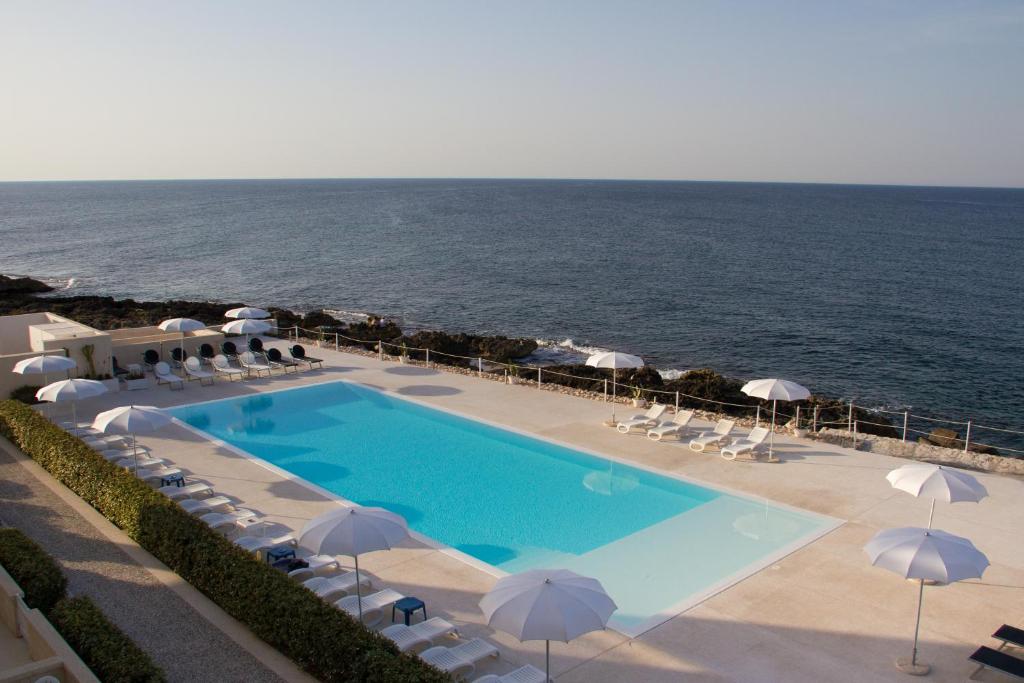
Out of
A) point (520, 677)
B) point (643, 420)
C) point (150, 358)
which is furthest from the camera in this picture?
point (150, 358)

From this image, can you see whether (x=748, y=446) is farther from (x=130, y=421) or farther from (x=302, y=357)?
(x=302, y=357)

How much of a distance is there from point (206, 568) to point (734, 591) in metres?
6.91

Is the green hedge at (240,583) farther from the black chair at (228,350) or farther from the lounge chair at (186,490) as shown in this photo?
the black chair at (228,350)

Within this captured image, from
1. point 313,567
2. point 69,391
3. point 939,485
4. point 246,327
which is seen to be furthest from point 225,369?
point 939,485

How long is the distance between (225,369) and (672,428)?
42.1 feet

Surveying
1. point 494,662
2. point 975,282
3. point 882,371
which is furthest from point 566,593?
point 975,282

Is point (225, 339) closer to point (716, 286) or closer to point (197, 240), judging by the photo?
point (716, 286)

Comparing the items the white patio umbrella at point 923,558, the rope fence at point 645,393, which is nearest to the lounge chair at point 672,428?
the rope fence at point 645,393

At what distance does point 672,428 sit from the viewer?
1700 cm

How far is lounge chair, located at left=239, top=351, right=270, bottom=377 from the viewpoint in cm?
2231

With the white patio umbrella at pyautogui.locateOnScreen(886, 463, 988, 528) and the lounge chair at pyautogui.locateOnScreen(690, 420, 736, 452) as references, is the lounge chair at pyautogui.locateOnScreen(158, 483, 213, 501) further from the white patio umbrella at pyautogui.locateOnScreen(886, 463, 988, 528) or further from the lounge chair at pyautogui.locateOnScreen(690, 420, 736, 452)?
the white patio umbrella at pyautogui.locateOnScreen(886, 463, 988, 528)

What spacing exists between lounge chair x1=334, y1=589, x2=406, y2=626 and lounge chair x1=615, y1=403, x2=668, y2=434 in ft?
29.1

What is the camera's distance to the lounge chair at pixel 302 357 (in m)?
23.2

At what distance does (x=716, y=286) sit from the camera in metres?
54.1
